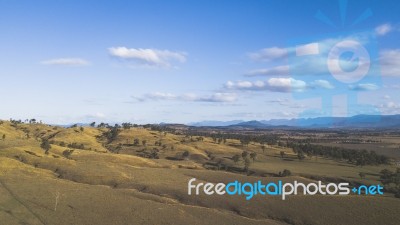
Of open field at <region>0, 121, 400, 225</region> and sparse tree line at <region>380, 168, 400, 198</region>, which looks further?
sparse tree line at <region>380, 168, 400, 198</region>

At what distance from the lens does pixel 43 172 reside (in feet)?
337

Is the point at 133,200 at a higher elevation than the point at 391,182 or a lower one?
higher

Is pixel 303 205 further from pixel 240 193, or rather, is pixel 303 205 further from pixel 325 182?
pixel 325 182

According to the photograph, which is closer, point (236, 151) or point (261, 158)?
point (261, 158)

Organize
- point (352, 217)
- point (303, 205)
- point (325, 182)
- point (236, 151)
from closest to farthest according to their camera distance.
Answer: point (352, 217)
point (303, 205)
point (325, 182)
point (236, 151)

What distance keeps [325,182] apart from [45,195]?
79.4 m

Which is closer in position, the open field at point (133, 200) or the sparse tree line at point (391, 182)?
the open field at point (133, 200)

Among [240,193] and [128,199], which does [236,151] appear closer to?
[240,193]

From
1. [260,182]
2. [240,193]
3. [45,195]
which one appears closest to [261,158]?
[260,182]

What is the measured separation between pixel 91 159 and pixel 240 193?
188 feet

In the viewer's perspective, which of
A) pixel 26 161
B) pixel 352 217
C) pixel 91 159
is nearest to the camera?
pixel 352 217

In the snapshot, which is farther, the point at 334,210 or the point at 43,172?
the point at 43,172

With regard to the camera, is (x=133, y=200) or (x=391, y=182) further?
(x=391, y=182)

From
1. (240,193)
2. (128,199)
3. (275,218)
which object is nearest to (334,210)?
(275,218)
